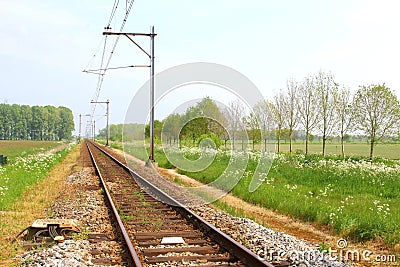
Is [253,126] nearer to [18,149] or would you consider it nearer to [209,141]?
[209,141]

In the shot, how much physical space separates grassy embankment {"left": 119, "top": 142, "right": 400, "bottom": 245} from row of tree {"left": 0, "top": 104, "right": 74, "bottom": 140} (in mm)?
130140

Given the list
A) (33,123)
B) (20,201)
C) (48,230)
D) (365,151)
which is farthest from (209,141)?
(33,123)

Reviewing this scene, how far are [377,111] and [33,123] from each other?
461ft

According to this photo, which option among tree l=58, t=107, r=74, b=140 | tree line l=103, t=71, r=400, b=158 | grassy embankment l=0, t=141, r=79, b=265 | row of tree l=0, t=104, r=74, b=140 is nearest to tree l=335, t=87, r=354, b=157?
tree line l=103, t=71, r=400, b=158

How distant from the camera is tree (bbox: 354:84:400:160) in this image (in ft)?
86.1

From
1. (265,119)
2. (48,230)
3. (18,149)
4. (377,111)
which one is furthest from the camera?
(18,149)

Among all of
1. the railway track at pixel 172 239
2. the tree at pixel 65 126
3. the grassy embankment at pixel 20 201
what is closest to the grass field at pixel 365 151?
the grassy embankment at pixel 20 201

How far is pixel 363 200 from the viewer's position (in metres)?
10.9

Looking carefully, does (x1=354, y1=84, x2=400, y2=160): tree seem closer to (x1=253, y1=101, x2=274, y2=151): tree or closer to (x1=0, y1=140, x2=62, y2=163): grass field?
(x1=253, y1=101, x2=274, y2=151): tree

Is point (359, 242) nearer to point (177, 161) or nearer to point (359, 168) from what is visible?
point (359, 168)

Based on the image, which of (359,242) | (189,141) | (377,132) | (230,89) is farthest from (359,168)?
(189,141)

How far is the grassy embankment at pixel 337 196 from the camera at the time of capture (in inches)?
327

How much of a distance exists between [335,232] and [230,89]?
4621 mm

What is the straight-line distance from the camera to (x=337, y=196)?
38.7 ft
